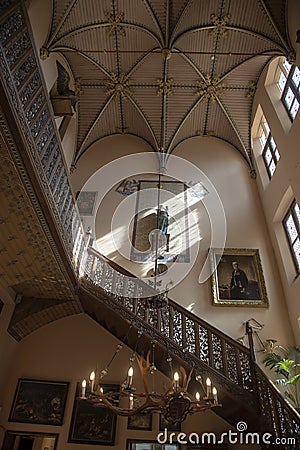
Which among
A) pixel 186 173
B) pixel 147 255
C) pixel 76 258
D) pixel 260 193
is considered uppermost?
pixel 186 173

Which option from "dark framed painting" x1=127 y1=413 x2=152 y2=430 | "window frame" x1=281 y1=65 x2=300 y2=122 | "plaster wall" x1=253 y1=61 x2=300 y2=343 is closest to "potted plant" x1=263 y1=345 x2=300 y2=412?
"plaster wall" x1=253 y1=61 x2=300 y2=343

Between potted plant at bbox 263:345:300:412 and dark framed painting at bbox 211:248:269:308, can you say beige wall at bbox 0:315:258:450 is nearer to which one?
potted plant at bbox 263:345:300:412

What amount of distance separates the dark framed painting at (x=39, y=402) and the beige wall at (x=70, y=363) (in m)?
0.11

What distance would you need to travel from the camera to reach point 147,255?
10977 millimetres

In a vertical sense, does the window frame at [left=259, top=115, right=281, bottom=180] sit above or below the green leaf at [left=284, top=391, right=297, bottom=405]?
above

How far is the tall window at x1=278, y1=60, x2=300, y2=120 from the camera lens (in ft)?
32.4

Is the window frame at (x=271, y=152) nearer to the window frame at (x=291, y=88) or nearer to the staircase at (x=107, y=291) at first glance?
the window frame at (x=291, y=88)

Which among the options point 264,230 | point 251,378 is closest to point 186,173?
point 264,230

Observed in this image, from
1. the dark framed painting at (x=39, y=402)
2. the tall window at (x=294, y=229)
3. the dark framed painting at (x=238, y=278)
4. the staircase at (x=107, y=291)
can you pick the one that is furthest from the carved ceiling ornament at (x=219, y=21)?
the dark framed painting at (x=39, y=402)

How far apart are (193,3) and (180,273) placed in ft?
26.0

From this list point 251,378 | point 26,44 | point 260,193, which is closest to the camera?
point 26,44

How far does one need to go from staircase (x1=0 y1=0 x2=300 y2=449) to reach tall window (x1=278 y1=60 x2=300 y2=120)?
6.64 meters

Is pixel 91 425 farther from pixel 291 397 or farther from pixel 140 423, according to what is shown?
pixel 291 397

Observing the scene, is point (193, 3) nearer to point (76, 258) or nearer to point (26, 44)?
point (26, 44)
